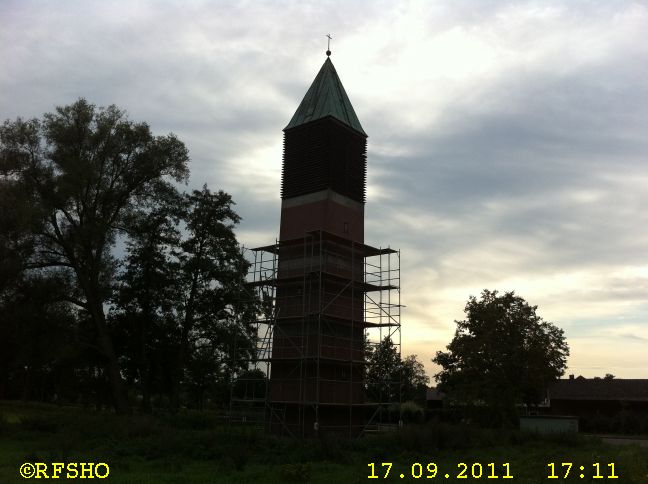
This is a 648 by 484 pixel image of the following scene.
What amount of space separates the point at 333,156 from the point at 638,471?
801 inches

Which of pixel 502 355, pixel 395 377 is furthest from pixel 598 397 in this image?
pixel 395 377

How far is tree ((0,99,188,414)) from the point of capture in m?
34.1

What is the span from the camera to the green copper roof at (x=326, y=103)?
33156 millimetres

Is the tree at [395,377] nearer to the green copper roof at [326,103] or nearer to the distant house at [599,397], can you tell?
the distant house at [599,397]

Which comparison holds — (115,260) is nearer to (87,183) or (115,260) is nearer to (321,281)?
(87,183)

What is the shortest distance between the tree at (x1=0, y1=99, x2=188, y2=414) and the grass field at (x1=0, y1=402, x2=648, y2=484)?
9.21 meters

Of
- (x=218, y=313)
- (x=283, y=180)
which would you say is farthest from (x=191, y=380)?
(x=283, y=180)

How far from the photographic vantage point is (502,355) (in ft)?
117

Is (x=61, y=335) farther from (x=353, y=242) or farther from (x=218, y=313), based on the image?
(x=353, y=242)

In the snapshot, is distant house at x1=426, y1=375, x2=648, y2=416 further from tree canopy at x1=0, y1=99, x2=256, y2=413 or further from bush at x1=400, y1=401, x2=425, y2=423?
tree canopy at x1=0, y1=99, x2=256, y2=413

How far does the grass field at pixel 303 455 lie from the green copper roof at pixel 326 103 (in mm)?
16859
